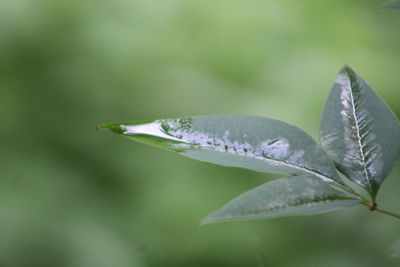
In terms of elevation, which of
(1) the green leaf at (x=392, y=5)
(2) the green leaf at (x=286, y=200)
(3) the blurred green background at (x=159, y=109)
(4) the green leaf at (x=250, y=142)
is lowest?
(3) the blurred green background at (x=159, y=109)

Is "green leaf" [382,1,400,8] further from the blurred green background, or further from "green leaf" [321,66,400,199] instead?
the blurred green background

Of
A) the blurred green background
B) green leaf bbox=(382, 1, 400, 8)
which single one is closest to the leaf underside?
green leaf bbox=(382, 1, 400, 8)

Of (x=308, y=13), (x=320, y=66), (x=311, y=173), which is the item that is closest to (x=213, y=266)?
(x=320, y=66)

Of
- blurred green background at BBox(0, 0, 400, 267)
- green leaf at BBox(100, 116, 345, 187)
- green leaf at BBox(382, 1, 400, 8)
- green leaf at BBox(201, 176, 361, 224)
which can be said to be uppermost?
green leaf at BBox(382, 1, 400, 8)

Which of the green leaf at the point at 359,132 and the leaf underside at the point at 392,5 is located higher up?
the leaf underside at the point at 392,5

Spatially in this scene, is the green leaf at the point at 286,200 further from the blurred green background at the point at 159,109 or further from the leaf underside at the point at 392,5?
the blurred green background at the point at 159,109

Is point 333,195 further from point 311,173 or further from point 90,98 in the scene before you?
point 90,98

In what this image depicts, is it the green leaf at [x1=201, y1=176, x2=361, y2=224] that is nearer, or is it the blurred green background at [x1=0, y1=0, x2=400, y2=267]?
the green leaf at [x1=201, y1=176, x2=361, y2=224]

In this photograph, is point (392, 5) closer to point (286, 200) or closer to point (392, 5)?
point (392, 5)

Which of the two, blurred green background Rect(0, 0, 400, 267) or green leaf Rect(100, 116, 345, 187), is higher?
green leaf Rect(100, 116, 345, 187)

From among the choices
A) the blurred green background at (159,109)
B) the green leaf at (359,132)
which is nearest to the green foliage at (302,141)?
the green leaf at (359,132)
